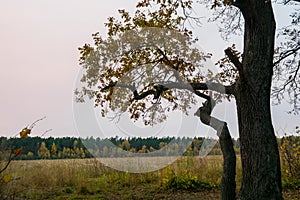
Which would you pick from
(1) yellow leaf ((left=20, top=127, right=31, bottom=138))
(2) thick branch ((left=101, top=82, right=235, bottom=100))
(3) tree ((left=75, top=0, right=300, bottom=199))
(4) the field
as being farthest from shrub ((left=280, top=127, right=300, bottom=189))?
(1) yellow leaf ((left=20, top=127, right=31, bottom=138))

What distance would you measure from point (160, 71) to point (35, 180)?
4507 millimetres

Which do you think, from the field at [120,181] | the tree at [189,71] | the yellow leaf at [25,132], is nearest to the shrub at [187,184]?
the field at [120,181]

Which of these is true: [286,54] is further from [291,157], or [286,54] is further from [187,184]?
[187,184]

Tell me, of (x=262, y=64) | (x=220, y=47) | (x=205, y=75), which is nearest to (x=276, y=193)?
(x=262, y=64)

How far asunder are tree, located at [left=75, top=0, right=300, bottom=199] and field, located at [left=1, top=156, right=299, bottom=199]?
1.83 metres

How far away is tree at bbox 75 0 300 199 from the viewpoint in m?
5.17

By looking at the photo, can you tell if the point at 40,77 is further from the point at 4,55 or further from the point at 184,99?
the point at 184,99

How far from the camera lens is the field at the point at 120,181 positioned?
741 cm

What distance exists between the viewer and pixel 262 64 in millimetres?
5207

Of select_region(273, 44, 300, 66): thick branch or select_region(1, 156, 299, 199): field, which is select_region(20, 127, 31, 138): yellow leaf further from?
select_region(273, 44, 300, 66): thick branch

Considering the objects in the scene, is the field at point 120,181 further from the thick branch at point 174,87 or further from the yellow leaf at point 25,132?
the yellow leaf at point 25,132

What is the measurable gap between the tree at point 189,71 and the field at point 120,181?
1.83 meters

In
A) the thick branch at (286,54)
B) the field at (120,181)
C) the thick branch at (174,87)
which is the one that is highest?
the thick branch at (286,54)

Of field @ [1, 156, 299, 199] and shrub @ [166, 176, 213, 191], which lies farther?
shrub @ [166, 176, 213, 191]
